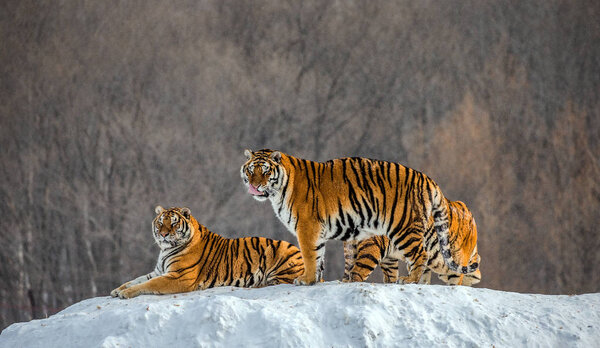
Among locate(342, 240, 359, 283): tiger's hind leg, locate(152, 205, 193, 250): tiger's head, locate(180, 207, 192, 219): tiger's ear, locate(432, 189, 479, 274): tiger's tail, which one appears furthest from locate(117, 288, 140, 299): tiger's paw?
locate(432, 189, 479, 274): tiger's tail

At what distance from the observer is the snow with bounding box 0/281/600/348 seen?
10.3ft

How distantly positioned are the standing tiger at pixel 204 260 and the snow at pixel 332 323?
0.66 m

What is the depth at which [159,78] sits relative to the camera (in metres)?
6.59

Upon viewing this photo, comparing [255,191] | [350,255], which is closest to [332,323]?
[255,191]

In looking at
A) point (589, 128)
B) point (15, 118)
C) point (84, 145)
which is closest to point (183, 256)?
point (84, 145)

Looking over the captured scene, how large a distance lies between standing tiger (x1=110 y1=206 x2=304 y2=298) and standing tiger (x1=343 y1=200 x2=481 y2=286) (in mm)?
346

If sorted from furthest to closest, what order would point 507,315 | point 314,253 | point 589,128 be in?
1. point 589,128
2. point 314,253
3. point 507,315

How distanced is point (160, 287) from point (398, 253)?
1.49 metres

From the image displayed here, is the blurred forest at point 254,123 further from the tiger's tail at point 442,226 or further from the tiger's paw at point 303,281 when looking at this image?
the tiger's paw at point 303,281

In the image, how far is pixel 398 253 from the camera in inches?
173

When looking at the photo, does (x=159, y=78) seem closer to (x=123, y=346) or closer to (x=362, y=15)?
(x=362, y=15)

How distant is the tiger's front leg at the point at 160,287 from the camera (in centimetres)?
404

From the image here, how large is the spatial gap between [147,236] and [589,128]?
14.6 feet

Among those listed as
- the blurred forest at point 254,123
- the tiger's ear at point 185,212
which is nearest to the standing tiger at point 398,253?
the tiger's ear at point 185,212
